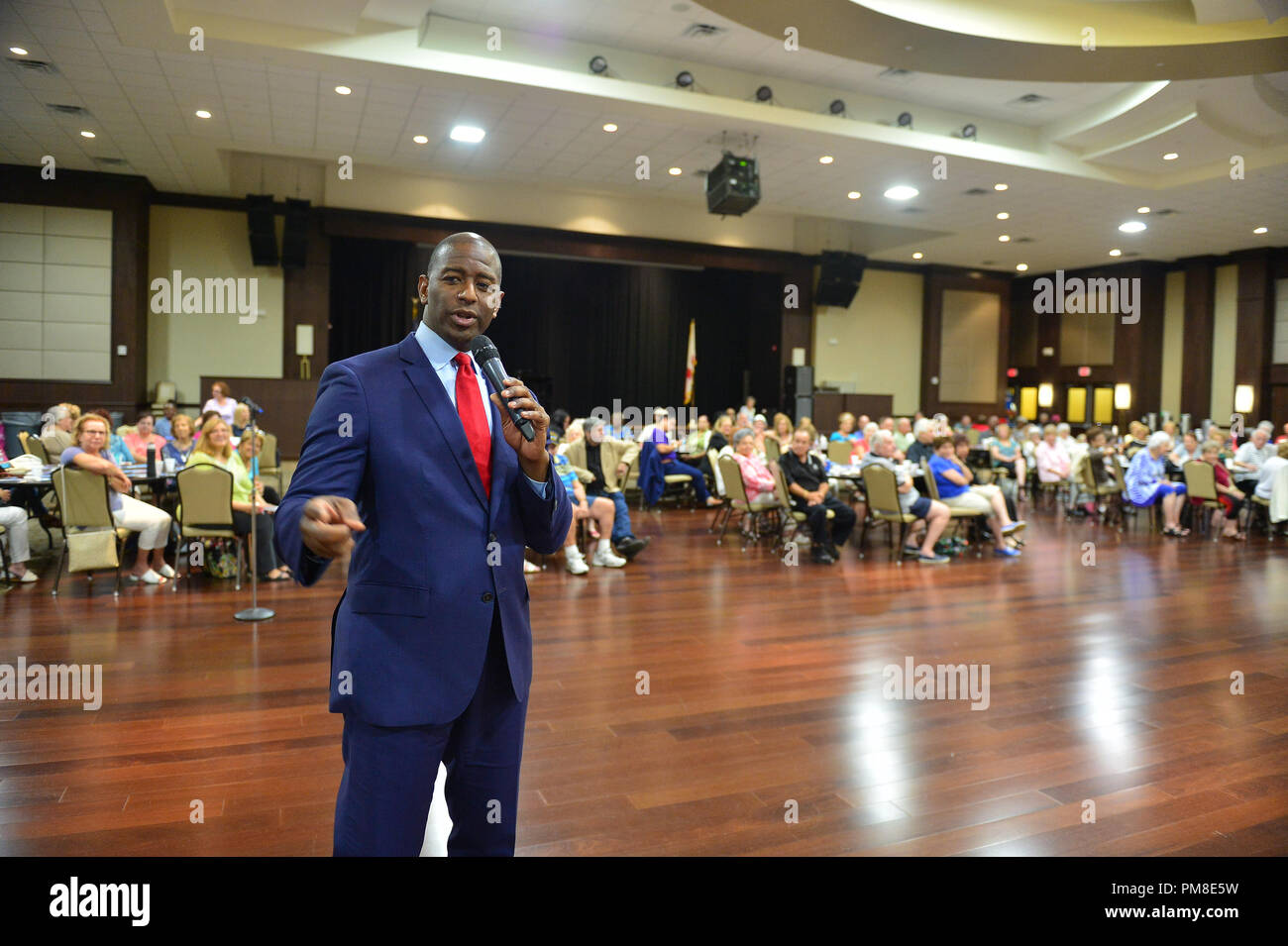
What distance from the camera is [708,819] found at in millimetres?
2727

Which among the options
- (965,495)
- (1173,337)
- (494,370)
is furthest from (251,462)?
(1173,337)

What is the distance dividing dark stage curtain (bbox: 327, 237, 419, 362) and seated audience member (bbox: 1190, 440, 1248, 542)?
1173 cm

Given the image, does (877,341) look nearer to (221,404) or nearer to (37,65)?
(221,404)

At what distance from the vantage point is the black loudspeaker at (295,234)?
12.9 m

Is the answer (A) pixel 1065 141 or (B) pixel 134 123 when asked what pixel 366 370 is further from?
(A) pixel 1065 141

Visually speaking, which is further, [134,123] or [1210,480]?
[134,123]

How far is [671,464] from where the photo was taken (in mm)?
11047

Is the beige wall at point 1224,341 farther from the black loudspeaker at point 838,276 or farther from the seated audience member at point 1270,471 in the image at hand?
the seated audience member at point 1270,471

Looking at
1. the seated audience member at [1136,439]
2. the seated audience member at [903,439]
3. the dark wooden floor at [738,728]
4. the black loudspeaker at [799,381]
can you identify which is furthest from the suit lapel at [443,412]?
the black loudspeaker at [799,381]

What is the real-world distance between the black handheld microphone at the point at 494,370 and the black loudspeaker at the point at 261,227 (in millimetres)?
12896

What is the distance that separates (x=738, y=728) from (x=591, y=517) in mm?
3963
